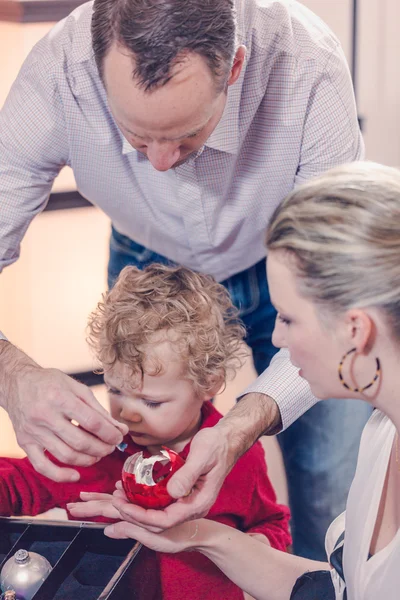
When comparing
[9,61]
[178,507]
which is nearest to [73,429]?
[178,507]

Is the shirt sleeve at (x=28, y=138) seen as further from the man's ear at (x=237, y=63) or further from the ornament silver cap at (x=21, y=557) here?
the ornament silver cap at (x=21, y=557)

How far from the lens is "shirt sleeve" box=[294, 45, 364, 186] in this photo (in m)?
1.82

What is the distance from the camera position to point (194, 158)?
1860 mm

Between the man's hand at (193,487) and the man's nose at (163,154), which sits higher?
the man's nose at (163,154)

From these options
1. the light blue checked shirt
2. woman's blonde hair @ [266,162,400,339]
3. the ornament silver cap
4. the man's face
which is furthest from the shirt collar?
the ornament silver cap

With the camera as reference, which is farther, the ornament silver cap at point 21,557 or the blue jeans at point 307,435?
the blue jeans at point 307,435

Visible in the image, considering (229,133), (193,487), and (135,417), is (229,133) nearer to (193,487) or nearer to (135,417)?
(135,417)

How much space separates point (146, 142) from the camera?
1.52m

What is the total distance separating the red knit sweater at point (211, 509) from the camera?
165cm

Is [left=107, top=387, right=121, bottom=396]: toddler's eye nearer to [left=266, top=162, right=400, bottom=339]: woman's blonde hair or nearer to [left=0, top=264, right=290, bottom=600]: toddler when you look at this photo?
[left=0, top=264, right=290, bottom=600]: toddler

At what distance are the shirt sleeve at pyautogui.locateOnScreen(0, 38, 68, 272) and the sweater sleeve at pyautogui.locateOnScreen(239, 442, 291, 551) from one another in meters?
0.73

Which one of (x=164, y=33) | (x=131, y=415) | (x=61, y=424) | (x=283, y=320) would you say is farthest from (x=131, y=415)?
(x=164, y=33)

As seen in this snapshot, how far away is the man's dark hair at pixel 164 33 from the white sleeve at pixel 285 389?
629 mm

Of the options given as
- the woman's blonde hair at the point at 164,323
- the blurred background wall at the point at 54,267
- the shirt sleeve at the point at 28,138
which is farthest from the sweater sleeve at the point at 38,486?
the blurred background wall at the point at 54,267
